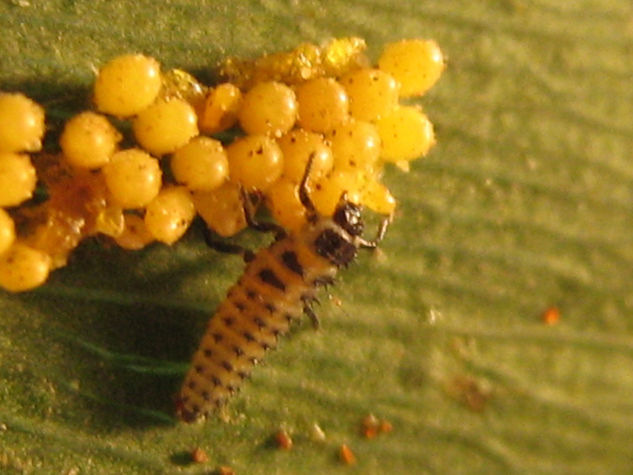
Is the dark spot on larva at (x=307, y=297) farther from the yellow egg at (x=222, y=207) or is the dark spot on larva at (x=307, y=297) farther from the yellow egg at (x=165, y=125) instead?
the yellow egg at (x=165, y=125)

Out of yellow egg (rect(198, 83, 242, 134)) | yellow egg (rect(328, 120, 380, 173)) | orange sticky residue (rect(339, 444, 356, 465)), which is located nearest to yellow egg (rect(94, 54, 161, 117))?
yellow egg (rect(198, 83, 242, 134))

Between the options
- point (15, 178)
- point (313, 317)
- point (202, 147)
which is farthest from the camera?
point (313, 317)

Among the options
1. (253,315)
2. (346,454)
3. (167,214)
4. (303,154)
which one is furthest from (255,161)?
(346,454)

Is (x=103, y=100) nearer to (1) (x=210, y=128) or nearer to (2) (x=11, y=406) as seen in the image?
(1) (x=210, y=128)

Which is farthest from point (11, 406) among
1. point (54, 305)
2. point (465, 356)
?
point (465, 356)

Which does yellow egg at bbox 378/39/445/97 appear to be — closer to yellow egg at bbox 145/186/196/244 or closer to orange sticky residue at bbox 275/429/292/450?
yellow egg at bbox 145/186/196/244

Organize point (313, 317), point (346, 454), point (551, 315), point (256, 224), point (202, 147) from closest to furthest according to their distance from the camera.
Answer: point (202, 147) → point (256, 224) → point (313, 317) → point (346, 454) → point (551, 315)

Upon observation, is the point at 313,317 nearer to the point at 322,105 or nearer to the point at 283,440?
the point at 283,440
